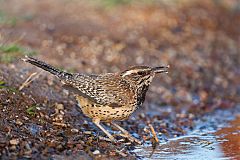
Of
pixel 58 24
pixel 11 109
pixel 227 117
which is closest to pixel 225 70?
pixel 227 117

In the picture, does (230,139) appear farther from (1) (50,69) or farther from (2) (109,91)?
(1) (50,69)

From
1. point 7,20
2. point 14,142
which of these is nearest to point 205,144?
point 14,142

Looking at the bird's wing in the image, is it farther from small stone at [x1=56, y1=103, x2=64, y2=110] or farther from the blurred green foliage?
the blurred green foliage

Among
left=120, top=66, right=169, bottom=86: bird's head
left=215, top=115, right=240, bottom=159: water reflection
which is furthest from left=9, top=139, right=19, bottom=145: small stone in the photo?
left=215, top=115, right=240, bottom=159: water reflection

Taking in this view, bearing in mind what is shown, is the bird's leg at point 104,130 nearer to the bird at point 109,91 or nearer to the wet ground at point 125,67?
the bird at point 109,91

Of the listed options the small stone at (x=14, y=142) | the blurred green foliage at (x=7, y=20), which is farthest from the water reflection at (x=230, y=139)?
the blurred green foliage at (x=7, y=20)
